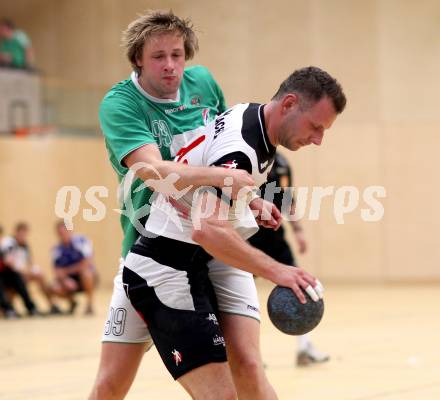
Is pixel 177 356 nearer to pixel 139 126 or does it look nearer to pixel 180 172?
pixel 180 172

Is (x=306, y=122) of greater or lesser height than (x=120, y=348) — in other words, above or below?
above

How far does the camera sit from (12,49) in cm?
2030

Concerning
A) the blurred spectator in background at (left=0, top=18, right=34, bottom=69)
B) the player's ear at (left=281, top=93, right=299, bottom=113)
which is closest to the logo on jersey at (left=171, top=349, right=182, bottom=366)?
the player's ear at (left=281, top=93, right=299, bottom=113)

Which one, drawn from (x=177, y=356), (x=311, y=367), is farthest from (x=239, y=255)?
(x=311, y=367)

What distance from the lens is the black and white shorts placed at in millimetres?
4062

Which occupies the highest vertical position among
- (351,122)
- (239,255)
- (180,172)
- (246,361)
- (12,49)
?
(12,49)

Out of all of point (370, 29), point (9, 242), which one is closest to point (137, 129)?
point (9, 242)

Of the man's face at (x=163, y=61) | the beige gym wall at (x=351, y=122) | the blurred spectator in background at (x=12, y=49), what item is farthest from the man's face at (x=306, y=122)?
the blurred spectator in background at (x=12, y=49)

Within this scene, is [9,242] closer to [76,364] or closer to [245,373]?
[76,364]

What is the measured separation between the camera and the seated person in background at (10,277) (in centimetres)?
1478

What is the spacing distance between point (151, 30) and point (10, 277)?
434 inches

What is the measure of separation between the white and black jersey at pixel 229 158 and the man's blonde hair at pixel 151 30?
657mm

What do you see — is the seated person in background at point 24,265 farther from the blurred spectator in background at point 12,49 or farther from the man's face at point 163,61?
the man's face at point 163,61

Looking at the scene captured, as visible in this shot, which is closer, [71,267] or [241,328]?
[241,328]
